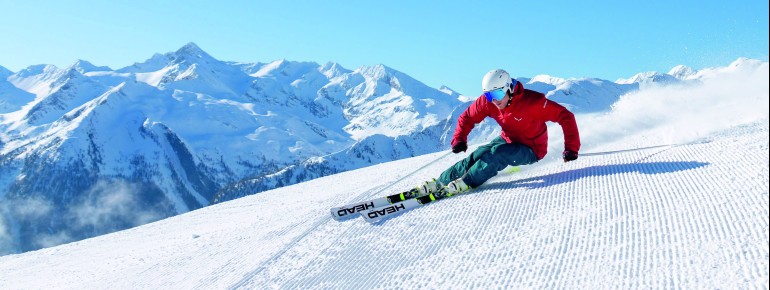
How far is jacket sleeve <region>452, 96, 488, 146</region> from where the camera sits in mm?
7866

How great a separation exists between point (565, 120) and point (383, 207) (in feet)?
8.68

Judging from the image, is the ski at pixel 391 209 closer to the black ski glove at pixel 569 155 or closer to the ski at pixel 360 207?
the ski at pixel 360 207

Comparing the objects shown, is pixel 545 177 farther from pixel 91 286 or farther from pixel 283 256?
pixel 91 286

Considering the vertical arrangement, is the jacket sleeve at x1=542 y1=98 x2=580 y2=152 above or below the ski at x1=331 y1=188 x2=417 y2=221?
above

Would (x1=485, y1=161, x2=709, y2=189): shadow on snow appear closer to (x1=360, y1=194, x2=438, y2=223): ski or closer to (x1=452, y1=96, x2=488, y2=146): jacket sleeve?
(x1=360, y1=194, x2=438, y2=223): ski

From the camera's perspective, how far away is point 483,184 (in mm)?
7246

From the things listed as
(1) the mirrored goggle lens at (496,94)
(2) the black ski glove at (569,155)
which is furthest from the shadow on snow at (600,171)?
(1) the mirrored goggle lens at (496,94)

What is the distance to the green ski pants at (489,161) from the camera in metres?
7.01

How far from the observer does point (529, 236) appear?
15.0ft

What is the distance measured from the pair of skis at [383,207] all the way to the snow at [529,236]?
0.20 m

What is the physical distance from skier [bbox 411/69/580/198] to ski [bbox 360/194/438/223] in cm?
34

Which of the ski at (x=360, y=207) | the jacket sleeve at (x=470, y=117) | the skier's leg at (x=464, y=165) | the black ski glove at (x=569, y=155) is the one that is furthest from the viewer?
the jacket sleeve at (x=470, y=117)

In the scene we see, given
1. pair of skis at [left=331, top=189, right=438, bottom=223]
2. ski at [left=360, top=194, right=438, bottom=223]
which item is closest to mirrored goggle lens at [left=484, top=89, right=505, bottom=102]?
pair of skis at [left=331, top=189, right=438, bottom=223]

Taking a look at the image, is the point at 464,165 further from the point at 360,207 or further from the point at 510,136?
the point at 360,207
